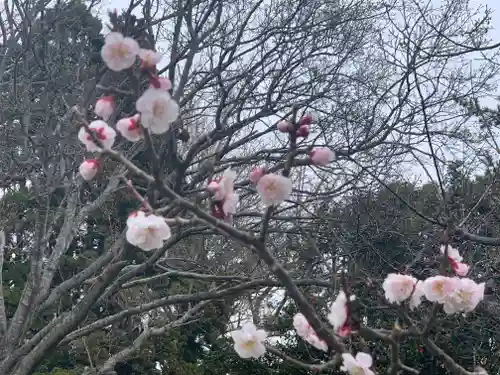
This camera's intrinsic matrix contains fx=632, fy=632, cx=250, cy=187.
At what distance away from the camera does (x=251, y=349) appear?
90.1 inches

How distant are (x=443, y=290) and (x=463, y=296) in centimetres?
9

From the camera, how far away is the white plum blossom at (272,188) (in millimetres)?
1893

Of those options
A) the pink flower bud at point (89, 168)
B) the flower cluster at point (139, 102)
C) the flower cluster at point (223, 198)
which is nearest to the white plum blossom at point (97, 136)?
the flower cluster at point (139, 102)

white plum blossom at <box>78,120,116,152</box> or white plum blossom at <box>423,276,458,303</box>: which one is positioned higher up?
white plum blossom at <box>78,120,116,152</box>

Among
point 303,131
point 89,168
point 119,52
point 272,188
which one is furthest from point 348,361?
point 119,52

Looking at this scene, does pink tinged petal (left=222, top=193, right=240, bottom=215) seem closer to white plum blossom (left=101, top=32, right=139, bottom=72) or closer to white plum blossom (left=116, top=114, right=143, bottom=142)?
white plum blossom (left=116, top=114, right=143, bottom=142)

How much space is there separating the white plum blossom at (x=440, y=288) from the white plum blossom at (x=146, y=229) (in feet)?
2.86

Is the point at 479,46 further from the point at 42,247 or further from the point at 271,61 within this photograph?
the point at 42,247

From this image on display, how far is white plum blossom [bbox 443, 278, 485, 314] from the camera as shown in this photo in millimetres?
2086

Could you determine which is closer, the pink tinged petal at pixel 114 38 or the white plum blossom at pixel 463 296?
the pink tinged petal at pixel 114 38

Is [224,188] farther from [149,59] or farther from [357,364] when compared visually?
[357,364]

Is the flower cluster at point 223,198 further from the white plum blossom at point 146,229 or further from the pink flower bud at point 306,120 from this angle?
the pink flower bud at point 306,120

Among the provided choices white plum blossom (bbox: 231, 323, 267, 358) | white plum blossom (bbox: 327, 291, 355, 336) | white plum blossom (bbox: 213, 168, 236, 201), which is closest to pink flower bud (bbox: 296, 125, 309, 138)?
white plum blossom (bbox: 213, 168, 236, 201)

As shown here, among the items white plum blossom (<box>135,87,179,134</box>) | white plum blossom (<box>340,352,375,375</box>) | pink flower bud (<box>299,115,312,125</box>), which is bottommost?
white plum blossom (<box>340,352,375,375</box>)
